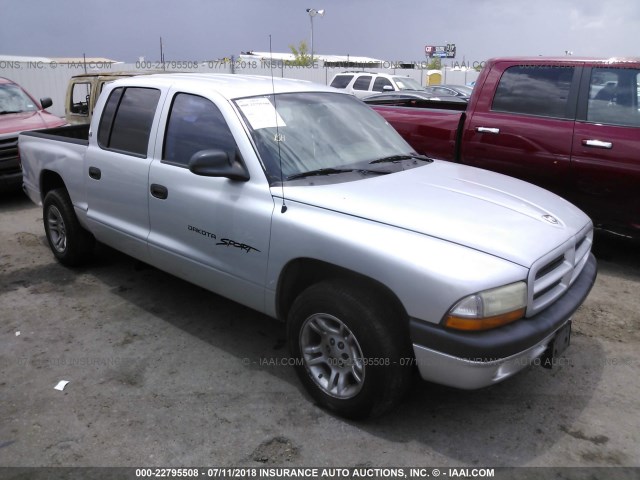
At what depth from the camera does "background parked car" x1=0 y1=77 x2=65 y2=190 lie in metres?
7.63

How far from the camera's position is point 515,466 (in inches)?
104

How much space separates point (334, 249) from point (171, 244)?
1.47m

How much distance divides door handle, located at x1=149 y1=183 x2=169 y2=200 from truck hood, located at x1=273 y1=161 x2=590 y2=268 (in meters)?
1.01

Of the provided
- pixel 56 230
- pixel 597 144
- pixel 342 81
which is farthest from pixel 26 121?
pixel 342 81

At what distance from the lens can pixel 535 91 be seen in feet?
17.9

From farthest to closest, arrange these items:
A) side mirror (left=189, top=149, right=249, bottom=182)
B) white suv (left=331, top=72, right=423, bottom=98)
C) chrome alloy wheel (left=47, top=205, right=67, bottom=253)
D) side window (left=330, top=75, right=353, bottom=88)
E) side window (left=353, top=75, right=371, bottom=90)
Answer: side window (left=330, top=75, right=353, bottom=88), side window (left=353, top=75, right=371, bottom=90), white suv (left=331, top=72, right=423, bottom=98), chrome alloy wheel (left=47, top=205, right=67, bottom=253), side mirror (left=189, top=149, right=249, bottom=182)

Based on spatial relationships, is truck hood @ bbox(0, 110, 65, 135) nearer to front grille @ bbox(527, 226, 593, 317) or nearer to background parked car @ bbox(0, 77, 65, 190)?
background parked car @ bbox(0, 77, 65, 190)

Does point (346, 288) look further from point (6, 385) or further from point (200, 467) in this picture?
point (6, 385)

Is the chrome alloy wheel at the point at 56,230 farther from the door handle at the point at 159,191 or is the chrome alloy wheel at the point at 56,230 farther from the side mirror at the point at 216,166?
the side mirror at the point at 216,166

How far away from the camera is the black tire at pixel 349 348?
2691mm

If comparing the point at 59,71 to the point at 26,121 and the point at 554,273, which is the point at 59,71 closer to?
the point at 26,121

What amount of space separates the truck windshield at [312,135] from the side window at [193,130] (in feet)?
0.60

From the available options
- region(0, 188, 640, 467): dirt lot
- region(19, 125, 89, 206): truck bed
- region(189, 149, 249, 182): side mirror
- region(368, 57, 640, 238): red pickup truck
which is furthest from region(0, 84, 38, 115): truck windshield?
region(189, 149, 249, 182): side mirror

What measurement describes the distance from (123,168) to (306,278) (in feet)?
5.95
